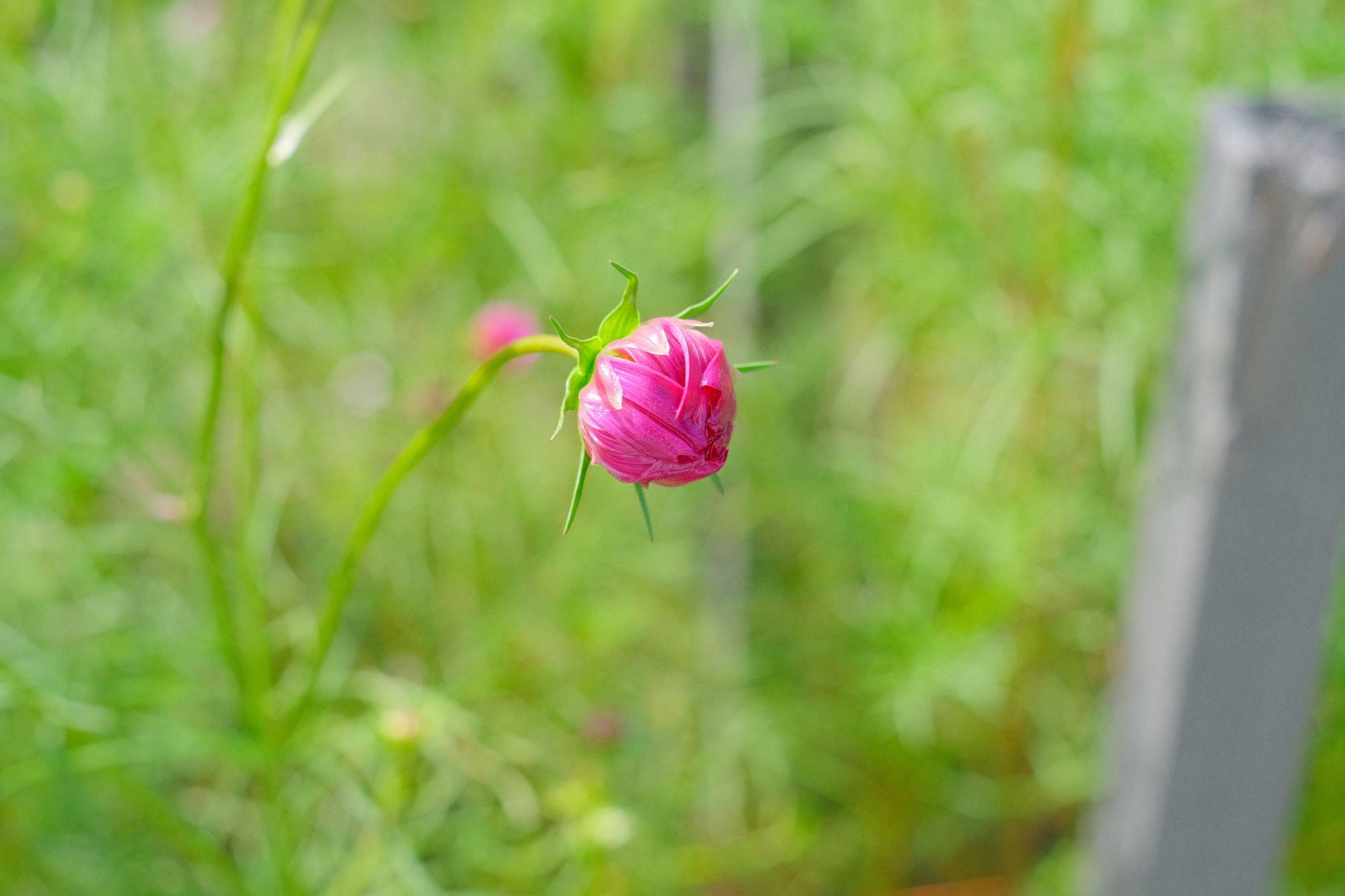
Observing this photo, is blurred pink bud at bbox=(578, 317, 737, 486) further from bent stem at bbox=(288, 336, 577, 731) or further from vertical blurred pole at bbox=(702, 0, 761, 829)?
vertical blurred pole at bbox=(702, 0, 761, 829)

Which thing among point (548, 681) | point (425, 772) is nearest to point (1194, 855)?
point (548, 681)

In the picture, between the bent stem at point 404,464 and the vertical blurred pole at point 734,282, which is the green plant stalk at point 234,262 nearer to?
the bent stem at point 404,464

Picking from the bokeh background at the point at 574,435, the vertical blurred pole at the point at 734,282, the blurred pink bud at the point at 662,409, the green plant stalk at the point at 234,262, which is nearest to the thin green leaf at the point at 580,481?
the blurred pink bud at the point at 662,409

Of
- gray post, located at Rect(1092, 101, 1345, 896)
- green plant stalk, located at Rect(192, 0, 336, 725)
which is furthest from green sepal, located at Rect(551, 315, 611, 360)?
gray post, located at Rect(1092, 101, 1345, 896)

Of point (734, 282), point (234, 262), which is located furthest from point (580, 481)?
point (734, 282)

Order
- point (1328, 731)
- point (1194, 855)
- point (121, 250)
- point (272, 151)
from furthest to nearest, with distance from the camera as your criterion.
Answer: point (1328, 731) < point (121, 250) < point (1194, 855) < point (272, 151)

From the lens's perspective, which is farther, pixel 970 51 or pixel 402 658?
pixel 402 658

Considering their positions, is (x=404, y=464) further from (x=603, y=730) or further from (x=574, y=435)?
(x=574, y=435)

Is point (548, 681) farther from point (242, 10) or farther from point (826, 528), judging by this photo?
point (242, 10)
